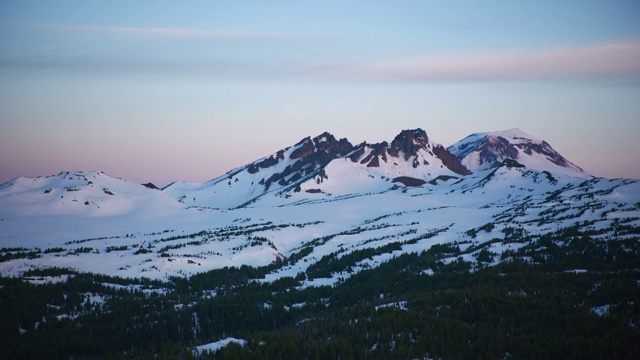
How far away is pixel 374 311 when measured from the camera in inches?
750

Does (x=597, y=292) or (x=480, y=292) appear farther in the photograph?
(x=480, y=292)

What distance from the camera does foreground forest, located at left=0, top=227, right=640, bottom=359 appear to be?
14633 millimetres

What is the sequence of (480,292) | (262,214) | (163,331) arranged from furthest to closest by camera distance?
(262,214) < (163,331) < (480,292)

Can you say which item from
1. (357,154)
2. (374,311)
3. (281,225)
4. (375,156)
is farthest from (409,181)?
(374,311)

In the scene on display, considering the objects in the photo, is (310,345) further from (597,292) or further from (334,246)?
(334,246)

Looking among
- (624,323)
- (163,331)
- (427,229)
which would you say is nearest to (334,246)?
(427,229)

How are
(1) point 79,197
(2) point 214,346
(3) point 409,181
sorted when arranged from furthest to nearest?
(3) point 409,181 → (1) point 79,197 → (2) point 214,346

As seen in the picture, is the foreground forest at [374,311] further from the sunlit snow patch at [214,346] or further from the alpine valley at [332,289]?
the sunlit snow patch at [214,346]

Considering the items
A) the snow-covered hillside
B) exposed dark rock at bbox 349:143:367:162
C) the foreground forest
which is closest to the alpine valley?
the foreground forest

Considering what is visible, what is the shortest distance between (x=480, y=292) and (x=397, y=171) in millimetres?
166114

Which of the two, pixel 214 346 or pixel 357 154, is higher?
pixel 357 154

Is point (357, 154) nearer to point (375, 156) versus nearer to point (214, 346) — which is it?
point (375, 156)

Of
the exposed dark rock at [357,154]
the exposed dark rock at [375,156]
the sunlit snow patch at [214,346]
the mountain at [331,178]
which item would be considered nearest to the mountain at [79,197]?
the mountain at [331,178]

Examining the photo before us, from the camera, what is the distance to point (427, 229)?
173 ft
